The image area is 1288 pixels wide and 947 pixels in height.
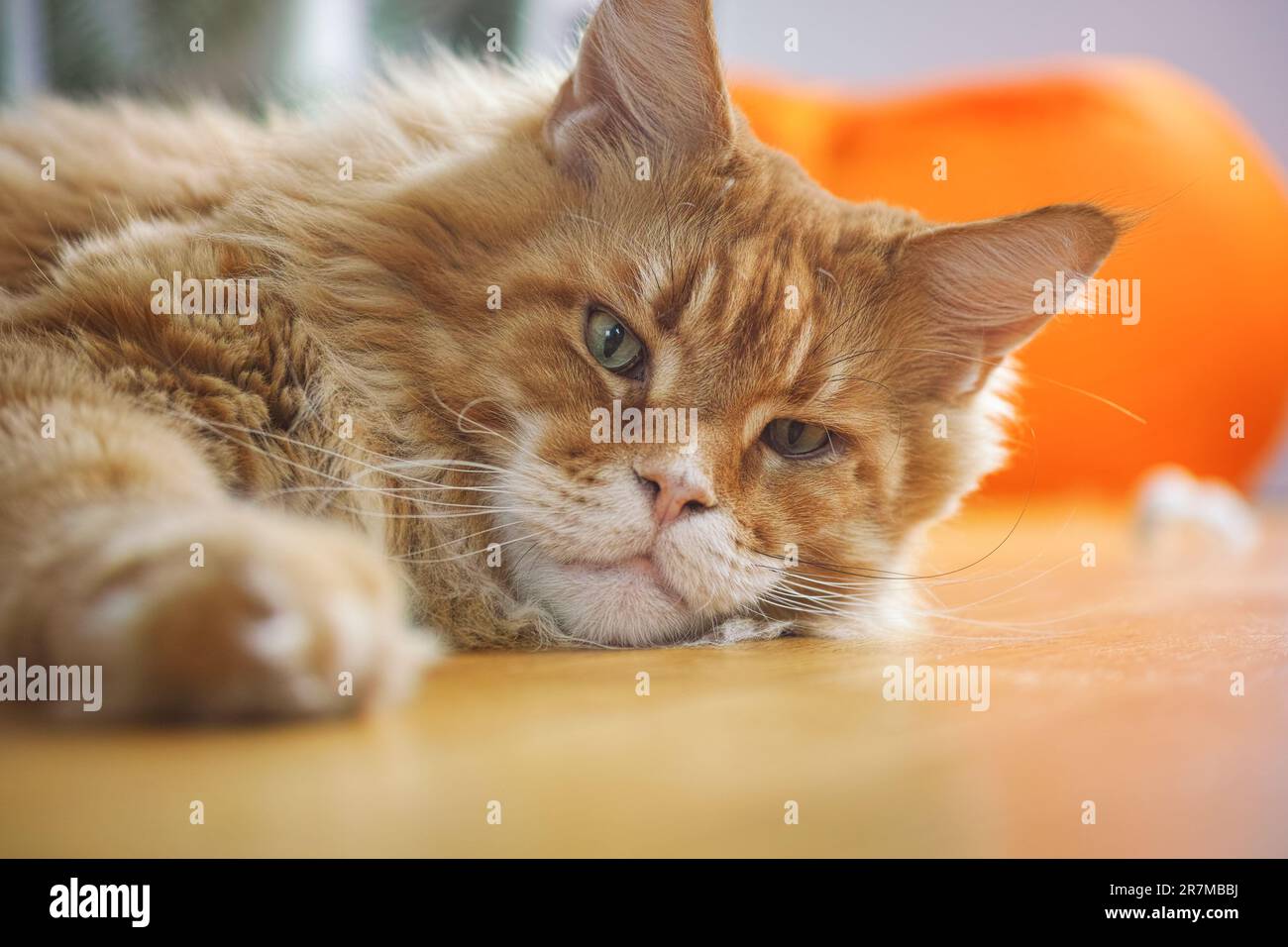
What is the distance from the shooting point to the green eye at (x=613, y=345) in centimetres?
143

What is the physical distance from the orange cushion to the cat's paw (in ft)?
8.96

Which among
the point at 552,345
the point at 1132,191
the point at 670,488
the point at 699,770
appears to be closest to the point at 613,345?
the point at 552,345

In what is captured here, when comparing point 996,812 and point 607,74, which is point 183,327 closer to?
point 607,74

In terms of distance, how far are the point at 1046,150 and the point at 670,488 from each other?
2583 millimetres

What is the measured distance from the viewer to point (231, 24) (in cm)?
372

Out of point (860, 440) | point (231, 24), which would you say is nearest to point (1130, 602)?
point (860, 440)

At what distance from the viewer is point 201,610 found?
78 centimetres

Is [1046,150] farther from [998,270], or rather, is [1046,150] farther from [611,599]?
[611,599]

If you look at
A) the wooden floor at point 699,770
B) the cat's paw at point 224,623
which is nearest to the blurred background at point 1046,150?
the wooden floor at point 699,770

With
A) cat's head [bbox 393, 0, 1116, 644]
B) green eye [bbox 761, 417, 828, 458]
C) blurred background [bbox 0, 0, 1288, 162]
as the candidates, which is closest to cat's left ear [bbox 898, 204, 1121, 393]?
cat's head [bbox 393, 0, 1116, 644]

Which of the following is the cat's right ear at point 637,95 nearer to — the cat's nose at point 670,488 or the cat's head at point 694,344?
the cat's head at point 694,344

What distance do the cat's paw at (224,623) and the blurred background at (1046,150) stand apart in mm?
2478

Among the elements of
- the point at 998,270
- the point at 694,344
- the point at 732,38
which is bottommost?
the point at 694,344
